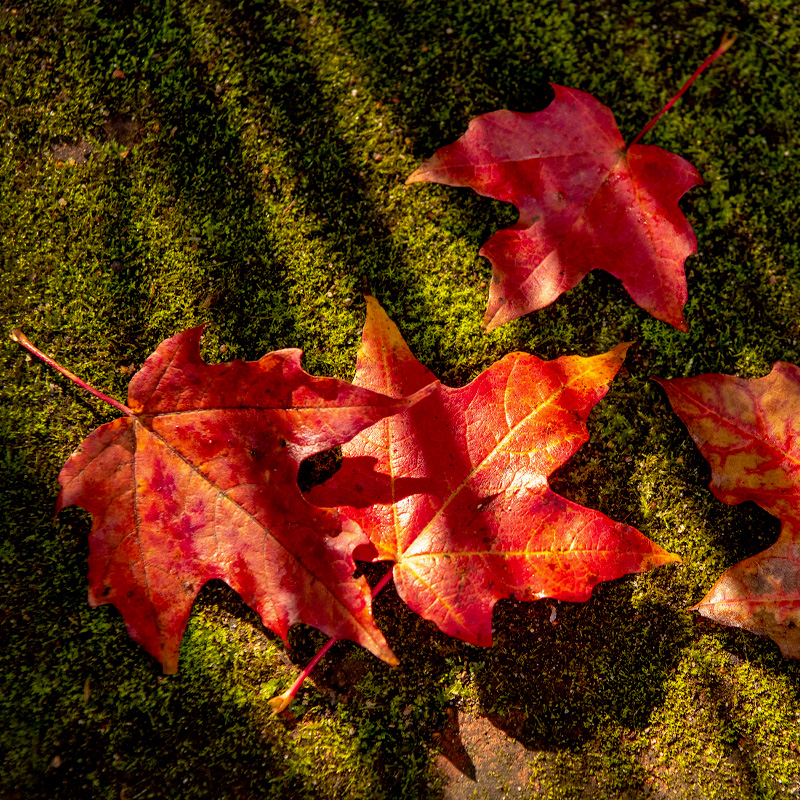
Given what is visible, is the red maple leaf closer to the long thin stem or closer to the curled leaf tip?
the long thin stem

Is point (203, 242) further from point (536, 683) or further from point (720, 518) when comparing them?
point (720, 518)

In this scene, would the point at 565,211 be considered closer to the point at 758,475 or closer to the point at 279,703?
the point at 758,475

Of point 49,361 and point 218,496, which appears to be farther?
point 49,361

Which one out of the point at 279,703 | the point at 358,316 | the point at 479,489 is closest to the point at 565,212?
the point at 358,316

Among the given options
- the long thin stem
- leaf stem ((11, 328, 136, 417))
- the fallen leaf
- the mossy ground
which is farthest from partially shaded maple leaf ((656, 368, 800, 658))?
leaf stem ((11, 328, 136, 417))

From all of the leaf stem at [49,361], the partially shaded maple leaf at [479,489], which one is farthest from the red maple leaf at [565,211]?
the leaf stem at [49,361]

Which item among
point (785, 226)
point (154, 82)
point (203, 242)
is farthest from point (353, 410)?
point (785, 226)
